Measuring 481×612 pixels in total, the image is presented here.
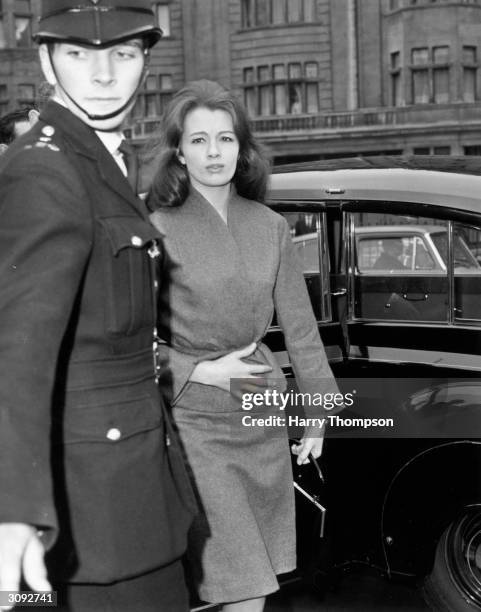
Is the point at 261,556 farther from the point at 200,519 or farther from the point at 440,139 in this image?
the point at 440,139

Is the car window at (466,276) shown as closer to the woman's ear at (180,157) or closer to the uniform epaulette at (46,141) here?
the woman's ear at (180,157)

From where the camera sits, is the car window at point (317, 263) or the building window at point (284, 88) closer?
the car window at point (317, 263)

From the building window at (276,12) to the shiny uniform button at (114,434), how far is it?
3825 centimetres

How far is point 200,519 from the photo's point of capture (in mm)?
3113

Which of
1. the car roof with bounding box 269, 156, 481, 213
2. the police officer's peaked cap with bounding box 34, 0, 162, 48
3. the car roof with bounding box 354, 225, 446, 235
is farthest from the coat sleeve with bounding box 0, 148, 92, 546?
the car roof with bounding box 354, 225, 446, 235

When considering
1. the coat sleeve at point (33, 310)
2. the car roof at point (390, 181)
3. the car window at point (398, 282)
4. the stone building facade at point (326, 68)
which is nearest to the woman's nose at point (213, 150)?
the car roof at point (390, 181)

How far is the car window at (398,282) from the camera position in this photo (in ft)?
13.0

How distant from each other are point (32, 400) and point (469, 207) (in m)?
2.37

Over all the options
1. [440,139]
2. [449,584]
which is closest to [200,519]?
[449,584]

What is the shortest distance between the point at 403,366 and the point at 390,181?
30.6 inches

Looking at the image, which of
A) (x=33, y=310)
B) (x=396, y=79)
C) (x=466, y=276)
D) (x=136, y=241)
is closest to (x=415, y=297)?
(x=466, y=276)

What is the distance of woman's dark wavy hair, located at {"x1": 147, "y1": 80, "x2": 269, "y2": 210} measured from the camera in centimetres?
333
